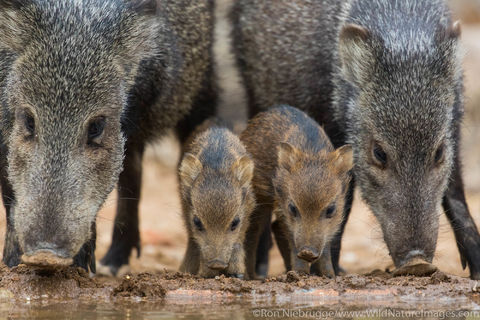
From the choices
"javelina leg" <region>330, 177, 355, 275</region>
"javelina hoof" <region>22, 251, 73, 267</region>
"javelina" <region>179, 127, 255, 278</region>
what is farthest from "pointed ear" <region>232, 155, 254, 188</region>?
"javelina hoof" <region>22, 251, 73, 267</region>

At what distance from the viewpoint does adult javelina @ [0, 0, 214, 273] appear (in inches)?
230

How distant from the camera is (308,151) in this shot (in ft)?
23.0

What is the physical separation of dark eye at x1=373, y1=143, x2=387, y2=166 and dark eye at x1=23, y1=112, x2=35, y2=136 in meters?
2.50

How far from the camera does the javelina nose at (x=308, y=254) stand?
6.38 metres

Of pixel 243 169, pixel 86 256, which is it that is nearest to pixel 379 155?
pixel 243 169

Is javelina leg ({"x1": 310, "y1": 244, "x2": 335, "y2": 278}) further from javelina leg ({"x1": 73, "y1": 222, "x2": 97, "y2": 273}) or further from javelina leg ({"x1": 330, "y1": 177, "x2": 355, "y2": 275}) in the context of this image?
javelina leg ({"x1": 73, "y1": 222, "x2": 97, "y2": 273})

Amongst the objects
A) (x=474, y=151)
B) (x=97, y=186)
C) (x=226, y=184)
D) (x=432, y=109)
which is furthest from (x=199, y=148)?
(x=474, y=151)

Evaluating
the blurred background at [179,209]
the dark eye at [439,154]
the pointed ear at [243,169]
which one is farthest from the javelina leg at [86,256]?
the dark eye at [439,154]

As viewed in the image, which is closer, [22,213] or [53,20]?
[22,213]

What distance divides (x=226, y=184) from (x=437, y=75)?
1.73 m

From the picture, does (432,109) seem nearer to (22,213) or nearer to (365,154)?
(365,154)

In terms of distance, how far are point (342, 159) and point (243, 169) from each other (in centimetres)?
72

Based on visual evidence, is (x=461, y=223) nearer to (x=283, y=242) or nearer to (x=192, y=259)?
(x=283, y=242)

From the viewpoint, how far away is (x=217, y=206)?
6.71 meters
